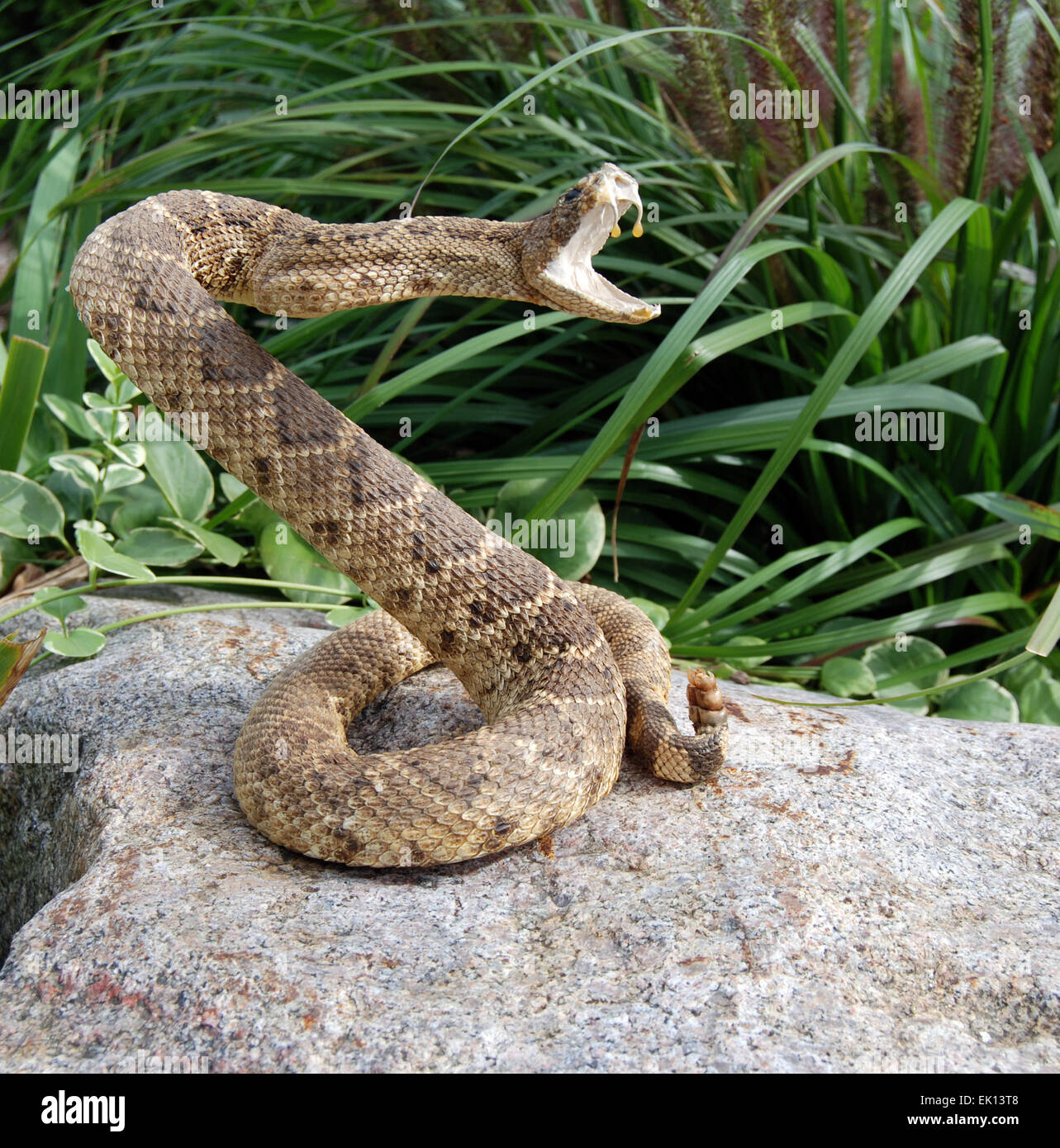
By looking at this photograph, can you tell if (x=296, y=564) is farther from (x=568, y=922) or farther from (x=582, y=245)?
(x=568, y=922)

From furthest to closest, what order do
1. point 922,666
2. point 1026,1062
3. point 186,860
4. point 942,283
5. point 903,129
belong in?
point 942,283 → point 903,129 → point 922,666 → point 186,860 → point 1026,1062

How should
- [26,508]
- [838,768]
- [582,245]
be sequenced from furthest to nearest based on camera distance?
[26,508], [838,768], [582,245]

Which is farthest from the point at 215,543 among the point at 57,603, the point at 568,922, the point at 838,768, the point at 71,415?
the point at 838,768

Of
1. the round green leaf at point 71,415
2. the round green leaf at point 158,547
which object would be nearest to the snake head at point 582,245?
the round green leaf at point 158,547

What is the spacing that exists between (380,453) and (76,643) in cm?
108

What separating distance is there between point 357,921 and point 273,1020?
34cm

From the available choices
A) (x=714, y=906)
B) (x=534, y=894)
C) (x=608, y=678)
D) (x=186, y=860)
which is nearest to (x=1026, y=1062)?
(x=714, y=906)

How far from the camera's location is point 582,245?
287 cm

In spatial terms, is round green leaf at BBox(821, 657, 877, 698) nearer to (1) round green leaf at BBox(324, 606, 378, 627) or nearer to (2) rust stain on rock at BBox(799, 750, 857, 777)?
(2) rust stain on rock at BBox(799, 750, 857, 777)

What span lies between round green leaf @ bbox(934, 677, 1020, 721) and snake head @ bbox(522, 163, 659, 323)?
7.10 feet

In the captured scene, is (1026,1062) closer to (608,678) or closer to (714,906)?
(714,906)

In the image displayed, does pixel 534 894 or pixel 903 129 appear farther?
pixel 903 129

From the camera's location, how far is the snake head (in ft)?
9.07

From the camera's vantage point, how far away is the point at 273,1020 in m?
2.11
